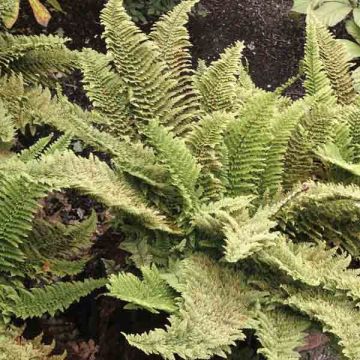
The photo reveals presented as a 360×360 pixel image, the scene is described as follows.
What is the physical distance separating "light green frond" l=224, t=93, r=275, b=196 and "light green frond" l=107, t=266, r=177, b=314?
1.68 ft

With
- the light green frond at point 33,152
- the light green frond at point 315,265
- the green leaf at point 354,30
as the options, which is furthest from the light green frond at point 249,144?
the green leaf at point 354,30

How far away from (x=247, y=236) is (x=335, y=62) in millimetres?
1235

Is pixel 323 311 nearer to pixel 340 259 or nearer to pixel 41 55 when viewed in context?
pixel 340 259

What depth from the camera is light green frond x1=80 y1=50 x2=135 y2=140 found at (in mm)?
2598

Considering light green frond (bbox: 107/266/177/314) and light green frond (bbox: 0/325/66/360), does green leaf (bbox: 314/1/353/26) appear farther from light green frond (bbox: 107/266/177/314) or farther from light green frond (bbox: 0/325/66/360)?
light green frond (bbox: 0/325/66/360)

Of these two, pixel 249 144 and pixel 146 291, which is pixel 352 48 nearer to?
pixel 249 144

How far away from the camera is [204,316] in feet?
6.72

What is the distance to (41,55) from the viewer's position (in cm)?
288

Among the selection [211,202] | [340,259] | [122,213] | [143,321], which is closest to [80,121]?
[122,213]

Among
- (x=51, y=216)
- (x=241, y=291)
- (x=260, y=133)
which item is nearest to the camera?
(x=241, y=291)

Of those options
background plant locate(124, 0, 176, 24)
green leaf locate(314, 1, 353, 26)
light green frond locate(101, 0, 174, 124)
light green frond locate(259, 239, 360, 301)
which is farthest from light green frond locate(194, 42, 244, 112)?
green leaf locate(314, 1, 353, 26)

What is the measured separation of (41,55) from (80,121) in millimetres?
652

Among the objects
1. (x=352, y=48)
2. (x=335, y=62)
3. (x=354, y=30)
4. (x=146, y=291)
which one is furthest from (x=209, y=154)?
(x=354, y=30)

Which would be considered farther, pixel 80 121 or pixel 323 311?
pixel 80 121
